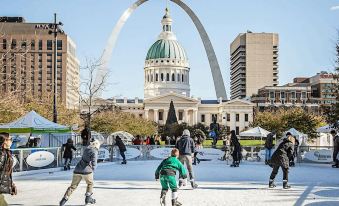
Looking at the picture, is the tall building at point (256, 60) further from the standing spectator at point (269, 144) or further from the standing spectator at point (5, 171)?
the standing spectator at point (5, 171)

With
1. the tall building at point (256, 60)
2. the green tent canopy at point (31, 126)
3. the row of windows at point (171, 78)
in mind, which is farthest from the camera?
the tall building at point (256, 60)

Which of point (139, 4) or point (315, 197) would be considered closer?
point (315, 197)

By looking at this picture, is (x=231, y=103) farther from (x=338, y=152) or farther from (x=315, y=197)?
(x=315, y=197)

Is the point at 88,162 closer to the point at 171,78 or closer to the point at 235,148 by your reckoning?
the point at 235,148

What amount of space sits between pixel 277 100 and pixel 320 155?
4975 inches

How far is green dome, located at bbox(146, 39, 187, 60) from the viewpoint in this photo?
173250mm

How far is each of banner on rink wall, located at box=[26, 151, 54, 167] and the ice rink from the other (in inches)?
26.7

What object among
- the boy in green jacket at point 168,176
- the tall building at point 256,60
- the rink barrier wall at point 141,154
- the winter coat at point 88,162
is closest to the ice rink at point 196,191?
the rink barrier wall at point 141,154

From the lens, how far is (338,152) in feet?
93.1

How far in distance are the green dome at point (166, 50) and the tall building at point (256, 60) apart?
20.1 meters

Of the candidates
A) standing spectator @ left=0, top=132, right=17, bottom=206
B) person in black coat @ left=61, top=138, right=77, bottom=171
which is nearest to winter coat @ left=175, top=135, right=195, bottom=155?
standing spectator @ left=0, top=132, right=17, bottom=206

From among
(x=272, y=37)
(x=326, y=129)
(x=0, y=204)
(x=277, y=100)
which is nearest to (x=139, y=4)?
(x=277, y=100)

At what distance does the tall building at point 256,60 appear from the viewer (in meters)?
180

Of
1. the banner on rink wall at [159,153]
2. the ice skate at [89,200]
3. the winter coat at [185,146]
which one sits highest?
the winter coat at [185,146]
